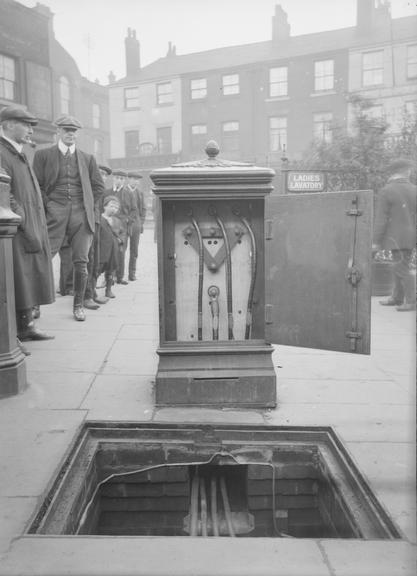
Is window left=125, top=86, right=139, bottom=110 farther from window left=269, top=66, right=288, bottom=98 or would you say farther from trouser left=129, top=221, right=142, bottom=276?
trouser left=129, top=221, right=142, bottom=276

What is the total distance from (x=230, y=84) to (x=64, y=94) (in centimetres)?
1183

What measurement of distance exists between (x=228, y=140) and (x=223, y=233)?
33426 millimetres

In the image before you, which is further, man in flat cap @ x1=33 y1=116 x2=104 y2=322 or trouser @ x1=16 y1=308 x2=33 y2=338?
man in flat cap @ x1=33 y1=116 x2=104 y2=322

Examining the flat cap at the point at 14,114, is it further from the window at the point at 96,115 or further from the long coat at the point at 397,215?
the window at the point at 96,115

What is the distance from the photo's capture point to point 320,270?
3.51 m

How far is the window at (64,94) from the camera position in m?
26.9

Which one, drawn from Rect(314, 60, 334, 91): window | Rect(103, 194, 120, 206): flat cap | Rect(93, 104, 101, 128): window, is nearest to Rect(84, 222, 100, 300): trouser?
Rect(103, 194, 120, 206): flat cap

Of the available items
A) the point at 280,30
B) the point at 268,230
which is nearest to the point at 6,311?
the point at 268,230

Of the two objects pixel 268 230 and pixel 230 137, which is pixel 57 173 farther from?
pixel 230 137

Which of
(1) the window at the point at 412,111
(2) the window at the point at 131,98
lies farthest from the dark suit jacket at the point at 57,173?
(2) the window at the point at 131,98

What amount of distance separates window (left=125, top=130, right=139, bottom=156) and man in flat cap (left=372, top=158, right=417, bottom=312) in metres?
32.7

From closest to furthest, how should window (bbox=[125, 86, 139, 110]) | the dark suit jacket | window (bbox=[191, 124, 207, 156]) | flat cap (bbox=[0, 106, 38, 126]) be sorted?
flat cap (bbox=[0, 106, 38, 126]) → the dark suit jacket → window (bbox=[191, 124, 207, 156]) → window (bbox=[125, 86, 139, 110])

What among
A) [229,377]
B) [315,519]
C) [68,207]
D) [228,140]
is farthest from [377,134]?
[228,140]

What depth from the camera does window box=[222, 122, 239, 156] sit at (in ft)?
116
